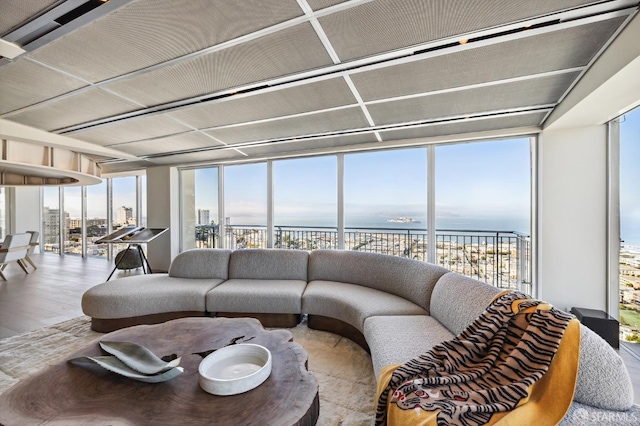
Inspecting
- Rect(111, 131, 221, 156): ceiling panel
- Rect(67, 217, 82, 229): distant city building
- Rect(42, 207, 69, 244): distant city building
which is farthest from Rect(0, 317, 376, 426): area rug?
Rect(42, 207, 69, 244): distant city building

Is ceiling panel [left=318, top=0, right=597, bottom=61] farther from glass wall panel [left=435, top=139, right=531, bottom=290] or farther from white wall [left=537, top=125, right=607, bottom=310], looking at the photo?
glass wall panel [left=435, top=139, right=531, bottom=290]

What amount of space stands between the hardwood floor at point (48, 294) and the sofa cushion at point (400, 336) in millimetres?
1391

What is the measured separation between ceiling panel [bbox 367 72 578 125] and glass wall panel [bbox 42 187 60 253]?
980 centimetres

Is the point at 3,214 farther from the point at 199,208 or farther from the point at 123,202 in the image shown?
the point at 199,208

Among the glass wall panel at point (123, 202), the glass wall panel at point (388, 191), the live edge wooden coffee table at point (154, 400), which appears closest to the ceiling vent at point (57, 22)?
the live edge wooden coffee table at point (154, 400)

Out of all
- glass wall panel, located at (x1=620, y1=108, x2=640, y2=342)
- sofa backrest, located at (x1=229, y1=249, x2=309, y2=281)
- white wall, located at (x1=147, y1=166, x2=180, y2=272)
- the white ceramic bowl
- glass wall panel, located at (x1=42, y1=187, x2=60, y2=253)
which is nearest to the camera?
the white ceramic bowl

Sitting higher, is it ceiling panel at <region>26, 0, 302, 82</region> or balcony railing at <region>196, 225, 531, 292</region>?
ceiling panel at <region>26, 0, 302, 82</region>

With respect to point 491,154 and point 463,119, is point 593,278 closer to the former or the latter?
point 491,154

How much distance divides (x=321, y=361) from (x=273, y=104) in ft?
7.72

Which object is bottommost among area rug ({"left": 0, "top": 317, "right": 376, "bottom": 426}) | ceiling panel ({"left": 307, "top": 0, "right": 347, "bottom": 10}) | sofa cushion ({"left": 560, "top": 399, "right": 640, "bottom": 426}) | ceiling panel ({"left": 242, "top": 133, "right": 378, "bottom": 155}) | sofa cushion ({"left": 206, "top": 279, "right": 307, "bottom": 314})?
area rug ({"left": 0, "top": 317, "right": 376, "bottom": 426})

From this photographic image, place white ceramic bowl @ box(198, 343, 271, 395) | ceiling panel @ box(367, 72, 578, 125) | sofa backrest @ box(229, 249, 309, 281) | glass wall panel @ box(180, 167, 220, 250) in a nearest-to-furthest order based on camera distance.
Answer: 1. white ceramic bowl @ box(198, 343, 271, 395)
2. ceiling panel @ box(367, 72, 578, 125)
3. sofa backrest @ box(229, 249, 309, 281)
4. glass wall panel @ box(180, 167, 220, 250)

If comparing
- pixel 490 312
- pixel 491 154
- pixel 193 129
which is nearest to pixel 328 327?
pixel 490 312

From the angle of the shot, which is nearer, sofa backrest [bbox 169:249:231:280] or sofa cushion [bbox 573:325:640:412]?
sofa cushion [bbox 573:325:640:412]

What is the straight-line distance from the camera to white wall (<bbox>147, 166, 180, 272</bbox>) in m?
5.08
